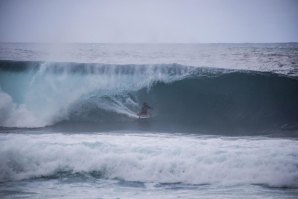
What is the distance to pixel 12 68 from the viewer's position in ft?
34.3

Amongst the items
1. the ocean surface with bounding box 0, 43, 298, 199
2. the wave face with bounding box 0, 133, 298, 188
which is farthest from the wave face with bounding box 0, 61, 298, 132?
the wave face with bounding box 0, 133, 298, 188

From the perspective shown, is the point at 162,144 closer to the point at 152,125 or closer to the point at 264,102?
the point at 152,125

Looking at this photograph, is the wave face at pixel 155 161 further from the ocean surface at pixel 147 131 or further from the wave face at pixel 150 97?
the wave face at pixel 150 97

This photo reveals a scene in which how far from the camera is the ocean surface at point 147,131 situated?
164 inches

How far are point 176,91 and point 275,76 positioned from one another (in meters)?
2.70

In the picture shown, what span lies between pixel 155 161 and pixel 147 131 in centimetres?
213

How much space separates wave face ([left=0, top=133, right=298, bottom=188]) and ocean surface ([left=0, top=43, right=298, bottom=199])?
0.05 feet

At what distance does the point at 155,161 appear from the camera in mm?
4602

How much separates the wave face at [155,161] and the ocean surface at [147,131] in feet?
0.05

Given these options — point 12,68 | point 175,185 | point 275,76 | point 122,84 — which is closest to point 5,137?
point 175,185

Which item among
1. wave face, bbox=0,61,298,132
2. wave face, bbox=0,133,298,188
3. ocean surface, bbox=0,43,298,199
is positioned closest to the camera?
ocean surface, bbox=0,43,298,199

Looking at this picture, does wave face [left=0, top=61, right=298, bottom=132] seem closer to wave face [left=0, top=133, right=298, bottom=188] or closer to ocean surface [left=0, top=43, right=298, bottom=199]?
ocean surface [left=0, top=43, right=298, bottom=199]

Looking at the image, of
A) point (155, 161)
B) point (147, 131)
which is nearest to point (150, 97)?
point (147, 131)

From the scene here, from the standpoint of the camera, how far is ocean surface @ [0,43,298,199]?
4.17m
